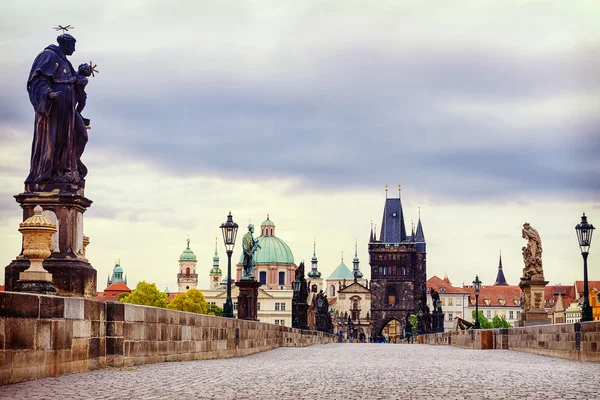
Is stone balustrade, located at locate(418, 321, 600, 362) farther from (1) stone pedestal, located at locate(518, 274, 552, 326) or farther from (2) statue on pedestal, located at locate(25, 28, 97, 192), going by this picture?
(2) statue on pedestal, located at locate(25, 28, 97, 192)

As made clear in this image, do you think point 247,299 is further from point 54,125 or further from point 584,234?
point 54,125

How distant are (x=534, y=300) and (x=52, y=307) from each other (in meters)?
22.9

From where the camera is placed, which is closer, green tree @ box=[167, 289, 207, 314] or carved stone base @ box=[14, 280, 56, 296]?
carved stone base @ box=[14, 280, 56, 296]

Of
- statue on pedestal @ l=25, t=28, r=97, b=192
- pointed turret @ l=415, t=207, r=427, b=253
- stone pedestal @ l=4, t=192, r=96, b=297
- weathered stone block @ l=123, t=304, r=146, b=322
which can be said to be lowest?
weathered stone block @ l=123, t=304, r=146, b=322

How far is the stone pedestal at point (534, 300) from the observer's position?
3055 centimetres

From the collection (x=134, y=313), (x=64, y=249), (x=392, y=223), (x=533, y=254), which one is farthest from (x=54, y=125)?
(x=392, y=223)

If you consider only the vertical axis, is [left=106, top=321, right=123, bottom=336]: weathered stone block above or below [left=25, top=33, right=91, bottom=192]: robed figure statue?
below

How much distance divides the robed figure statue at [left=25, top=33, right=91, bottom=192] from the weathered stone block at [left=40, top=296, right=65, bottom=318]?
423cm

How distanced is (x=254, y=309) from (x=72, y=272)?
16157 millimetres

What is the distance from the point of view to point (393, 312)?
172m

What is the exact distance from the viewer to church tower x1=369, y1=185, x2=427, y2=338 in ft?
562

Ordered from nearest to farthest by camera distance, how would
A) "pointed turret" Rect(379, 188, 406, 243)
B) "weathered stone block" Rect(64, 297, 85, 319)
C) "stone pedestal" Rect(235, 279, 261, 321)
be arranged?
1. "weathered stone block" Rect(64, 297, 85, 319)
2. "stone pedestal" Rect(235, 279, 261, 321)
3. "pointed turret" Rect(379, 188, 406, 243)

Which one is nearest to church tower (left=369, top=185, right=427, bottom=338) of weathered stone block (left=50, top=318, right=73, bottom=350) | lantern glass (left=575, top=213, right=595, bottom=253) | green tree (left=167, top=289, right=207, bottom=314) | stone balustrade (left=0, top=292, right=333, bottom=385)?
green tree (left=167, top=289, right=207, bottom=314)

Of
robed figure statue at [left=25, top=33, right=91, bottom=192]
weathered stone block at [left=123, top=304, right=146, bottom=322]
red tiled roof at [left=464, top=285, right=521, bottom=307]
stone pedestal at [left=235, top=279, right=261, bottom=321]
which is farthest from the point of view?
red tiled roof at [left=464, top=285, right=521, bottom=307]
